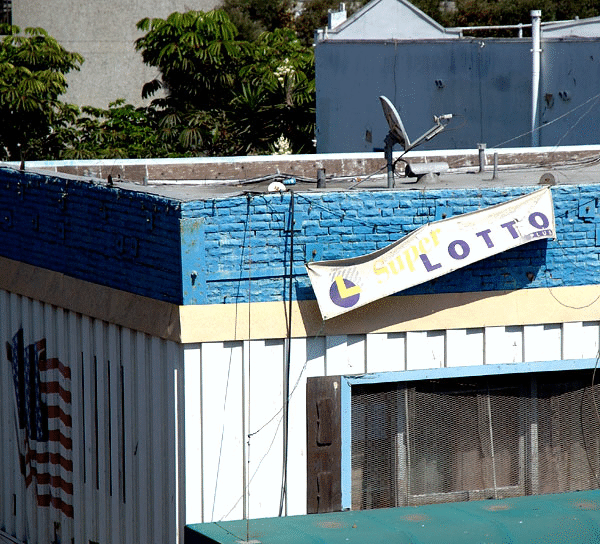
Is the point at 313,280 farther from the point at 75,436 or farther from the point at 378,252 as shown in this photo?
the point at 75,436

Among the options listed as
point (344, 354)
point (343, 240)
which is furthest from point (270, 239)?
point (344, 354)

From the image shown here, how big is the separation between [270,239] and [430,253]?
1.30 metres

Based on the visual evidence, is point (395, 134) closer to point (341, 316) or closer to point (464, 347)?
point (341, 316)

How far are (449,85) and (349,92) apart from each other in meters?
2.80

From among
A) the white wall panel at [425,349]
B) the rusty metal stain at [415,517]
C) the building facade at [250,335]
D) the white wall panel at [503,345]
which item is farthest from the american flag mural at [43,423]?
the white wall panel at [503,345]

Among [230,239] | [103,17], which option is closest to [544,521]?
[230,239]

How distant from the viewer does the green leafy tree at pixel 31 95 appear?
27000 mm

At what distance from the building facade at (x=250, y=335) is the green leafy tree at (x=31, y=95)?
56.0ft

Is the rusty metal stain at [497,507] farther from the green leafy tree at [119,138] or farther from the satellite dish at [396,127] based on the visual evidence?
the green leafy tree at [119,138]

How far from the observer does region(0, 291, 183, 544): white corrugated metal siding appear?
30.8 feet

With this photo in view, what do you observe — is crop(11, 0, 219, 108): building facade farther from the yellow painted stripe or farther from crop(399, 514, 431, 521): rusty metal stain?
crop(399, 514, 431, 521): rusty metal stain

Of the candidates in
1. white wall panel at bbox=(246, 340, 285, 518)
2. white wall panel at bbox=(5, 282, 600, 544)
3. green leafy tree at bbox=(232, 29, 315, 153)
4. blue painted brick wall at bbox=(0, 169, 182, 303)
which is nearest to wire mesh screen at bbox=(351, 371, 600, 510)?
white wall panel at bbox=(5, 282, 600, 544)

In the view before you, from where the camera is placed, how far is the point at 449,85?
23703 millimetres

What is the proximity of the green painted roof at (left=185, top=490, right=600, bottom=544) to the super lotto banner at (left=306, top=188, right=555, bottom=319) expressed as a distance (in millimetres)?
1651
